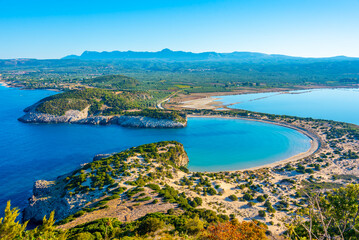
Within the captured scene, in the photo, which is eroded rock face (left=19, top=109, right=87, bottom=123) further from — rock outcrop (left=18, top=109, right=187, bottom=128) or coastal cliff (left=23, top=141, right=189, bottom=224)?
coastal cliff (left=23, top=141, right=189, bottom=224)

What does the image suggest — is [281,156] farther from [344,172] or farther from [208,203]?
[208,203]

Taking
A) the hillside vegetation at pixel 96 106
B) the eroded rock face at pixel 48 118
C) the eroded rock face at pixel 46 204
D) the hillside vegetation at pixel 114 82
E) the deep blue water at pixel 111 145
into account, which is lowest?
the deep blue water at pixel 111 145

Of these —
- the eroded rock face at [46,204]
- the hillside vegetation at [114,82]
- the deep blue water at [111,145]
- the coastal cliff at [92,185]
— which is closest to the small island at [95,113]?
the deep blue water at [111,145]

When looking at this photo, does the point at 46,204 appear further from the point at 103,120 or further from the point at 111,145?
the point at 103,120

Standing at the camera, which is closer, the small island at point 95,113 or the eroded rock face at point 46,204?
the eroded rock face at point 46,204

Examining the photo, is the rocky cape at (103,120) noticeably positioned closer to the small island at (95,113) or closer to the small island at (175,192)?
the small island at (95,113)

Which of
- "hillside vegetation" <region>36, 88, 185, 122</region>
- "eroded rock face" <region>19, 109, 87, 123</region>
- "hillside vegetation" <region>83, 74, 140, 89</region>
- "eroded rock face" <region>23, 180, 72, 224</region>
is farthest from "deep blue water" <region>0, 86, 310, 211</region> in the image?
"hillside vegetation" <region>83, 74, 140, 89</region>

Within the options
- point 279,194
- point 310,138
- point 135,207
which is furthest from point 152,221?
point 310,138
